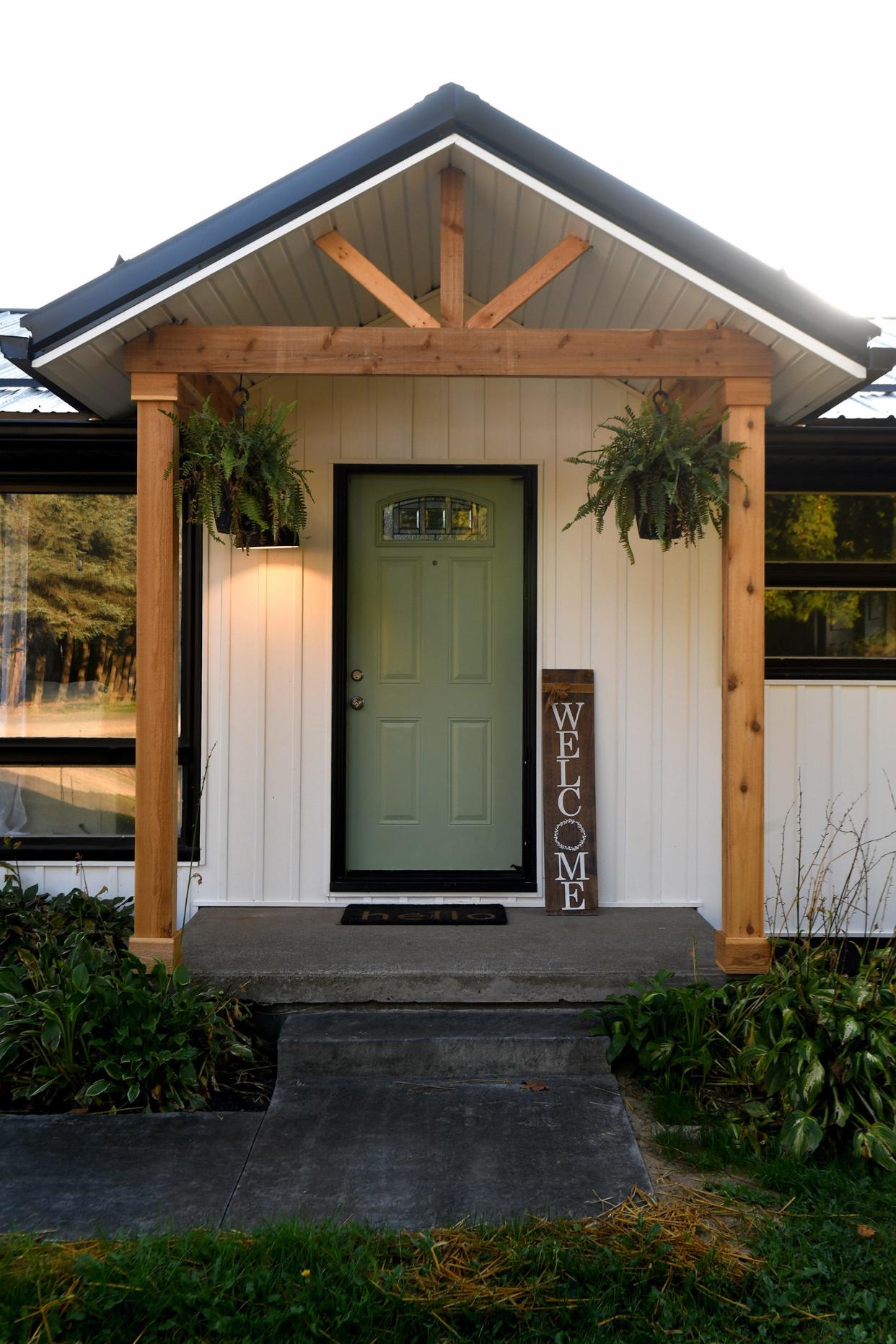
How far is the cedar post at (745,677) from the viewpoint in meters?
3.92

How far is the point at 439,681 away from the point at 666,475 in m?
1.77

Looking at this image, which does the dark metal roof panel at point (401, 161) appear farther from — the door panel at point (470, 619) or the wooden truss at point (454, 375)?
the door panel at point (470, 619)

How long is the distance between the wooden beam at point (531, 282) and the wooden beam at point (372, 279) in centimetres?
20

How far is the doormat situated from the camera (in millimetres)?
4652

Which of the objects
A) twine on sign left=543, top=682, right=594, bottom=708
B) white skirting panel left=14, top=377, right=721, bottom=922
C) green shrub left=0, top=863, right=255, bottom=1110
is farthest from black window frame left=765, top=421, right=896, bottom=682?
green shrub left=0, top=863, right=255, bottom=1110

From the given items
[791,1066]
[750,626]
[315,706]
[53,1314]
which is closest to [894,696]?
[750,626]

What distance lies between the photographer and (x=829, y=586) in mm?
5121

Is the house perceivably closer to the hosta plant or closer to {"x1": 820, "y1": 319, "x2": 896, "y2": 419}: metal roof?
{"x1": 820, "y1": 319, "x2": 896, "y2": 419}: metal roof

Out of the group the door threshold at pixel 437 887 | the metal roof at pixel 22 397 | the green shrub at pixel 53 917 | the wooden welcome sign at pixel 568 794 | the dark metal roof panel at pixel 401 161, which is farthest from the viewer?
the door threshold at pixel 437 887

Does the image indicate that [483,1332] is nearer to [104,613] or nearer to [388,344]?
[388,344]

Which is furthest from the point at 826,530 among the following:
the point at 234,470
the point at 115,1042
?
the point at 115,1042

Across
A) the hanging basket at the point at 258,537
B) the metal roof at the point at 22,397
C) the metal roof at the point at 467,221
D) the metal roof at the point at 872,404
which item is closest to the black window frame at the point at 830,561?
the metal roof at the point at 872,404

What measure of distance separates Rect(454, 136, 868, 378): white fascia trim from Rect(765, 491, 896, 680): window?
58.2 inches

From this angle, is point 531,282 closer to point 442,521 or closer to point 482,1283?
point 442,521
